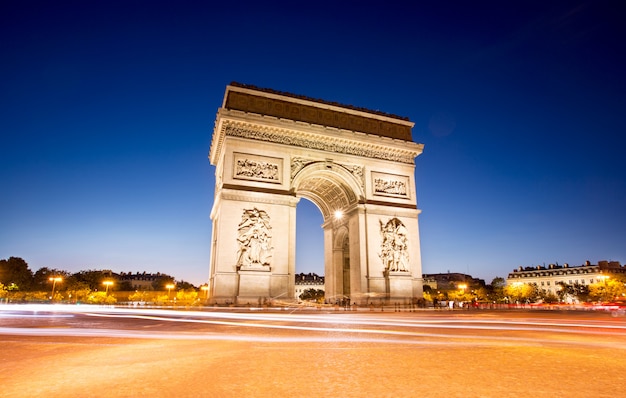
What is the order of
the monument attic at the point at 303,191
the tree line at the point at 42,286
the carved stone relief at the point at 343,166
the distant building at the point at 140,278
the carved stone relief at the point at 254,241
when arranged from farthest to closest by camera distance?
the distant building at the point at 140,278 → the tree line at the point at 42,286 → the carved stone relief at the point at 343,166 → the monument attic at the point at 303,191 → the carved stone relief at the point at 254,241

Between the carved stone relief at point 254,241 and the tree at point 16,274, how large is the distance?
48370mm

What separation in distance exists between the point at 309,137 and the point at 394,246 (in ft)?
30.1

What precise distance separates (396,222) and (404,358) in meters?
21.5

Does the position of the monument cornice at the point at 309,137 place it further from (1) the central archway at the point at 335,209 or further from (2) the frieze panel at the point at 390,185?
(1) the central archway at the point at 335,209

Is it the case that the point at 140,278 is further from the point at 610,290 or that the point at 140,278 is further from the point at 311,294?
the point at 610,290

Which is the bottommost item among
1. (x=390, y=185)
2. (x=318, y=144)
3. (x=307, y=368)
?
(x=307, y=368)

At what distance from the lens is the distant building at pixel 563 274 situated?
8281cm

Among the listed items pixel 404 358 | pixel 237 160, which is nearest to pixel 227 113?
pixel 237 160

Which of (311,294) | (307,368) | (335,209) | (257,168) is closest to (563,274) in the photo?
(311,294)

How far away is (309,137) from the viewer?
2502 centimetres

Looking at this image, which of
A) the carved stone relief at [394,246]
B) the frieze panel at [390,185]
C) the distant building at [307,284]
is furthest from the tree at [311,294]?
the carved stone relief at [394,246]

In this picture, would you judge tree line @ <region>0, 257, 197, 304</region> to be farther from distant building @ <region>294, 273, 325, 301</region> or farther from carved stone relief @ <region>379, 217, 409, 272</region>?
distant building @ <region>294, 273, 325, 301</region>

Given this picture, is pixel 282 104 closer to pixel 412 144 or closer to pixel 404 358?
pixel 412 144

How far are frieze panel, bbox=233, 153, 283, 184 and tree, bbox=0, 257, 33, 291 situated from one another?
1895 inches
